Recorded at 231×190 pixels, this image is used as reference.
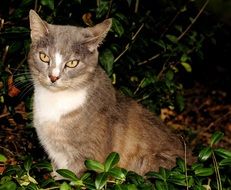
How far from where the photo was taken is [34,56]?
442 centimetres

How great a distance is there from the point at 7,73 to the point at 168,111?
11.5ft

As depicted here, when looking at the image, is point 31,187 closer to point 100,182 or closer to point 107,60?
point 100,182

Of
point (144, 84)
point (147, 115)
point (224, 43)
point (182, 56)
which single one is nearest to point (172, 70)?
point (182, 56)

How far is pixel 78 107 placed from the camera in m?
4.41

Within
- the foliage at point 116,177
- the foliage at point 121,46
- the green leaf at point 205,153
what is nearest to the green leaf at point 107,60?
the foliage at point 121,46

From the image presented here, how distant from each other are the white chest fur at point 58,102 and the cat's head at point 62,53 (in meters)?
0.10

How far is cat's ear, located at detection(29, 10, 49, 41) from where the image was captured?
4.34 meters

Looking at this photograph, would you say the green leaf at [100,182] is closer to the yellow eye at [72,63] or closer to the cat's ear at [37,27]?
the yellow eye at [72,63]

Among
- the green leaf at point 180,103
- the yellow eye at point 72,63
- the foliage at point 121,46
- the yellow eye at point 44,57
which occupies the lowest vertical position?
the green leaf at point 180,103

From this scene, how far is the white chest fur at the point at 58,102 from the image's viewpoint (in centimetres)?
441

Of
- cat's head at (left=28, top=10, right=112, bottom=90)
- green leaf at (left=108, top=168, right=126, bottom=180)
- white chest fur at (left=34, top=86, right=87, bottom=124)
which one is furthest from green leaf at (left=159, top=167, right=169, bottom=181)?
cat's head at (left=28, top=10, right=112, bottom=90)

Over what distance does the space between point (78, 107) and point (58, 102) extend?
0.66ft

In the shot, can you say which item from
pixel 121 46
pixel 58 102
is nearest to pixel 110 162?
pixel 58 102

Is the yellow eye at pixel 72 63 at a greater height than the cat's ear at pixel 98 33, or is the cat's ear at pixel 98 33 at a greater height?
the cat's ear at pixel 98 33
